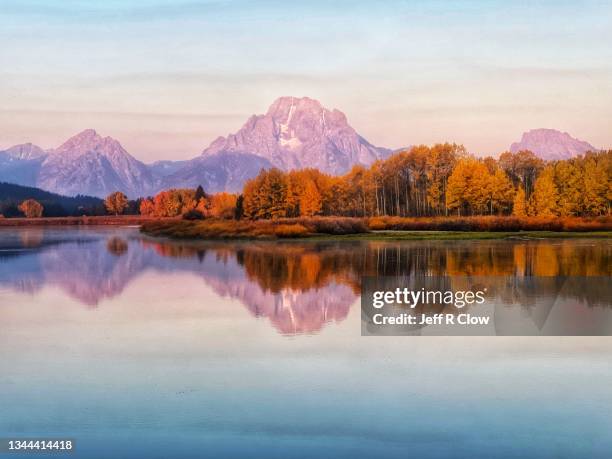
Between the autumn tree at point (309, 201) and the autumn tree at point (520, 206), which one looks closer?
the autumn tree at point (520, 206)

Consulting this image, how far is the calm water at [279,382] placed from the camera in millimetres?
9477

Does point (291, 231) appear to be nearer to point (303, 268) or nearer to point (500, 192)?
point (303, 268)

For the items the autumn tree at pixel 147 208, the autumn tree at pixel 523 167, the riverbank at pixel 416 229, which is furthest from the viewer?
the autumn tree at pixel 147 208

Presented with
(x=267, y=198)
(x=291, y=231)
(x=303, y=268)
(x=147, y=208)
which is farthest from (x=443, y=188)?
(x=147, y=208)

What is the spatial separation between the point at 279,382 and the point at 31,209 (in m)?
185

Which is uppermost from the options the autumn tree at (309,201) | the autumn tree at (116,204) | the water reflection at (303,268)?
the autumn tree at (116,204)

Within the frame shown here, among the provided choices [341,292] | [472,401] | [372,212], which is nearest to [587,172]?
[372,212]

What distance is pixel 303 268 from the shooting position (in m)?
30.6

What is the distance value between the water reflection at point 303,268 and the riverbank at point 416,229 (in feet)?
29.6

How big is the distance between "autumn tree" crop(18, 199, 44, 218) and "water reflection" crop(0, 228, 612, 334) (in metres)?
144

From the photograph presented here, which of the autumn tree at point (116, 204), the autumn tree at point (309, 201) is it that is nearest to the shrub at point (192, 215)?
the autumn tree at point (309, 201)

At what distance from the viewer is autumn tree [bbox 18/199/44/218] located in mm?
180375

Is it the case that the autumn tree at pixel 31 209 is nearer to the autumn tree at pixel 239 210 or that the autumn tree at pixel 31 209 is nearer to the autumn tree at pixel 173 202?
the autumn tree at pixel 173 202

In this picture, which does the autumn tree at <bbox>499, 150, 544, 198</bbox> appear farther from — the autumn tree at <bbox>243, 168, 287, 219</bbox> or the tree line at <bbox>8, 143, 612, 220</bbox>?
the autumn tree at <bbox>243, 168, 287, 219</bbox>
